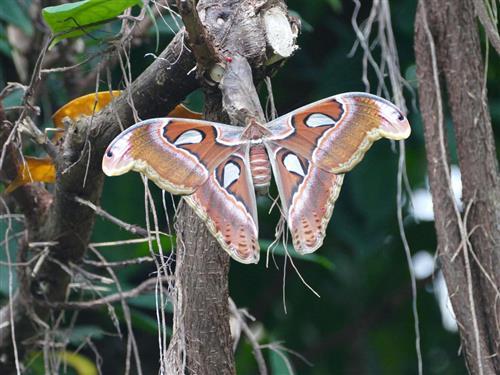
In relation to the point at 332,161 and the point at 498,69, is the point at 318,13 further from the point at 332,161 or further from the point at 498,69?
the point at 332,161

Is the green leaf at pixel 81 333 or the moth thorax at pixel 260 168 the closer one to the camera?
the moth thorax at pixel 260 168

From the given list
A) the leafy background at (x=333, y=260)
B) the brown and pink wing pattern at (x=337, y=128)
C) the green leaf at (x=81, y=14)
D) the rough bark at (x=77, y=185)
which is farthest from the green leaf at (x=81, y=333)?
the brown and pink wing pattern at (x=337, y=128)

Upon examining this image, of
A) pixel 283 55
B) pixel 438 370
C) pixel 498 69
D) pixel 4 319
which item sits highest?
pixel 283 55

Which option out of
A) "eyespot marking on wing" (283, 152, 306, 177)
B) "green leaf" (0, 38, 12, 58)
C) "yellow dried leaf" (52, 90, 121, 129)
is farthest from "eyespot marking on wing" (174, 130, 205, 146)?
"green leaf" (0, 38, 12, 58)

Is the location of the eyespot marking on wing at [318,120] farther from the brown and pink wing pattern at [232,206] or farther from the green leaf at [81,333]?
the green leaf at [81,333]

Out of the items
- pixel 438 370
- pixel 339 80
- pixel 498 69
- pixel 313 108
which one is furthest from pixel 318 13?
pixel 313 108

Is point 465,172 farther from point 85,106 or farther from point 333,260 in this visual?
point 333,260

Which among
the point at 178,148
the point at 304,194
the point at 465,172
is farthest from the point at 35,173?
the point at 465,172
